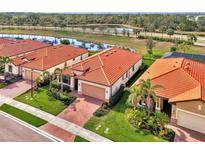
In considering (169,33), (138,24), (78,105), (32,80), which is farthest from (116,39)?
(78,105)

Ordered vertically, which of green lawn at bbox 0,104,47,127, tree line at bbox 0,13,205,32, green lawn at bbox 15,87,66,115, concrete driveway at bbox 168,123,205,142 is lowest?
concrete driveway at bbox 168,123,205,142

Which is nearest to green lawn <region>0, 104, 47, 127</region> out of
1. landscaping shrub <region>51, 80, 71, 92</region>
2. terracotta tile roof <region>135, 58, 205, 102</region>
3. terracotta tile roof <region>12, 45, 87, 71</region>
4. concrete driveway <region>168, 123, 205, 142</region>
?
landscaping shrub <region>51, 80, 71, 92</region>

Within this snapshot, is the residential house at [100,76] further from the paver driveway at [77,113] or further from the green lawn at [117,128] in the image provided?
the green lawn at [117,128]

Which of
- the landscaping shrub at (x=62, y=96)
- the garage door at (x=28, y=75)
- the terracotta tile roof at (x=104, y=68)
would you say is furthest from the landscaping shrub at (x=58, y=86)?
the garage door at (x=28, y=75)

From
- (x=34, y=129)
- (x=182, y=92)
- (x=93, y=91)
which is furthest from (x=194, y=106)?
(x=34, y=129)

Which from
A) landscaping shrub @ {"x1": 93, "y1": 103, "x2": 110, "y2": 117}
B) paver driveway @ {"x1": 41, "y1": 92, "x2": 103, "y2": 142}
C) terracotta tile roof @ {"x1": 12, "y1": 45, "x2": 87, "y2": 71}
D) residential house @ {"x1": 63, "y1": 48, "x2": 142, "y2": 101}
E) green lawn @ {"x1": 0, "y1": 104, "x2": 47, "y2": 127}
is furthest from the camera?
terracotta tile roof @ {"x1": 12, "y1": 45, "x2": 87, "y2": 71}

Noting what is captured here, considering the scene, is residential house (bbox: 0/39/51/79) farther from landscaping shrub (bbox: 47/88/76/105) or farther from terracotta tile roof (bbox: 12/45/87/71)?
landscaping shrub (bbox: 47/88/76/105)

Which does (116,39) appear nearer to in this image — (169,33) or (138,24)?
(169,33)
